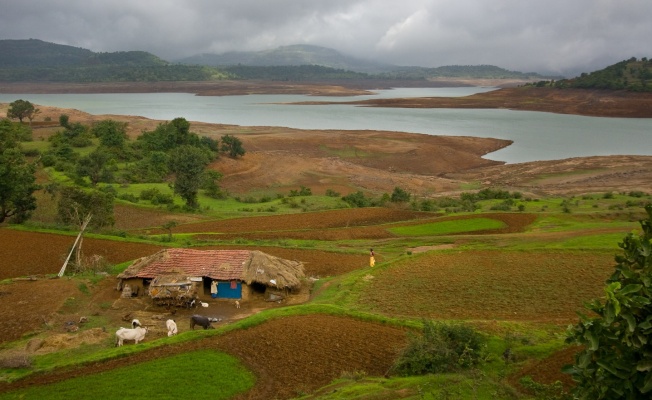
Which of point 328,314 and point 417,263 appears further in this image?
point 417,263

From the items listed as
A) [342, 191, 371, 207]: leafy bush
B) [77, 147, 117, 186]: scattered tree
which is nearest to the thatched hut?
[342, 191, 371, 207]: leafy bush

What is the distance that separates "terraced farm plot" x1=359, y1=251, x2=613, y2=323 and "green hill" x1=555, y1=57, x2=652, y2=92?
93.9 meters

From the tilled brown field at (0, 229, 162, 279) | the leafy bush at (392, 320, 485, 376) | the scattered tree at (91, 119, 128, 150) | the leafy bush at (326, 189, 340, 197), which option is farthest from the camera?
the scattered tree at (91, 119, 128, 150)

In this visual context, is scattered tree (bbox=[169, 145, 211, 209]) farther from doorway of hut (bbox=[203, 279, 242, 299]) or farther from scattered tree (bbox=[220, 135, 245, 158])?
scattered tree (bbox=[220, 135, 245, 158])

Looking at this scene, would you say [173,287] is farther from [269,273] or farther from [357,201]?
[357,201]

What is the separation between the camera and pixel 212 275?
64.9 ft

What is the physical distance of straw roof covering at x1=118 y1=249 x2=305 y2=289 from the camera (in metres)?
19.8

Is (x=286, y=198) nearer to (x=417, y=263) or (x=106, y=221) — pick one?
(x=106, y=221)

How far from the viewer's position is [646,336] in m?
5.57

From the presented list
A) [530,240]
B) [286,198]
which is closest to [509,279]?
[530,240]

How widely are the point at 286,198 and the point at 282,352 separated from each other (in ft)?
98.5

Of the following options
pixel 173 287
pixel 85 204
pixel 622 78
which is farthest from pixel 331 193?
pixel 622 78

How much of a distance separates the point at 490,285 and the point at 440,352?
8.15 meters

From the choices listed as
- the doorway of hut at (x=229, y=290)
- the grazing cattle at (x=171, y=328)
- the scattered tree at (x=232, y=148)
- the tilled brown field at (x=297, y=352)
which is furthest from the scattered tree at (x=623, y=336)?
the scattered tree at (x=232, y=148)
